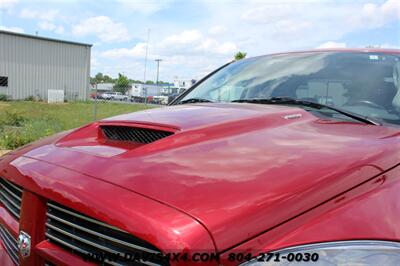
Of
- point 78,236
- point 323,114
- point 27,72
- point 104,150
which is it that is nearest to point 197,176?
point 78,236

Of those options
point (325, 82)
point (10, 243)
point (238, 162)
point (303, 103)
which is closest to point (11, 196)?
point (10, 243)

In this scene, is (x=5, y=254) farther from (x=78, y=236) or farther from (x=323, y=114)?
(x=323, y=114)

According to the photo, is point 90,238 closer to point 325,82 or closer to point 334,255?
point 334,255

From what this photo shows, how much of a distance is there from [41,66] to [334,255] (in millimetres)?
41134

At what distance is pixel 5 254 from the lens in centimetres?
188

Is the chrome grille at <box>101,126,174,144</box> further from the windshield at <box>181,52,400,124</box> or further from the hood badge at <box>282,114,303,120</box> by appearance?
the windshield at <box>181,52,400,124</box>

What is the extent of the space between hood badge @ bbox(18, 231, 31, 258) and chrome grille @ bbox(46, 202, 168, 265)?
0.30 ft

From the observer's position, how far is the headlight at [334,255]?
4.07 feet

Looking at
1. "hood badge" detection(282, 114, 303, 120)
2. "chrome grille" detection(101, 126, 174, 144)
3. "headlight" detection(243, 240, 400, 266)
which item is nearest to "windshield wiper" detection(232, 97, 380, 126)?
"hood badge" detection(282, 114, 303, 120)

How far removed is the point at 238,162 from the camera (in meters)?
1.59

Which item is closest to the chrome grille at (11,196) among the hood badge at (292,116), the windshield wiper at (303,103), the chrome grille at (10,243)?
the chrome grille at (10,243)

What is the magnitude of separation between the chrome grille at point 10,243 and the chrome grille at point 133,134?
0.65m

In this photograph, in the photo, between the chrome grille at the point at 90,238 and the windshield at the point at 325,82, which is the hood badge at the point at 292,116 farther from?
the chrome grille at the point at 90,238

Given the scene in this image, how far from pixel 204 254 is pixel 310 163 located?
0.61 metres
